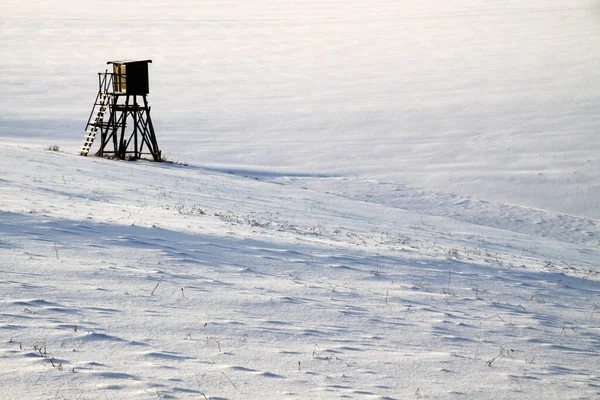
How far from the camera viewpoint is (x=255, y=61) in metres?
62.2

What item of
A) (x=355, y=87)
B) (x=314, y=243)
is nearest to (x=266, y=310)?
(x=314, y=243)

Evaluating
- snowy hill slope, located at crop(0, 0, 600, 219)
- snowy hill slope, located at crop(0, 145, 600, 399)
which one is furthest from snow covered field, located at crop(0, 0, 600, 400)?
snowy hill slope, located at crop(0, 0, 600, 219)

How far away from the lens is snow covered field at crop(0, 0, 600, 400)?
6.30 m

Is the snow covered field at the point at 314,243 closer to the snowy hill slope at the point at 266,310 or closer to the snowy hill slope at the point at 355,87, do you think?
the snowy hill slope at the point at 266,310

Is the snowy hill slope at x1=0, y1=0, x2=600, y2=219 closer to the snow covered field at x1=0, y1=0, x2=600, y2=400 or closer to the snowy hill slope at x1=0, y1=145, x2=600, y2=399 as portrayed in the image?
the snow covered field at x1=0, y1=0, x2=600, y2=400

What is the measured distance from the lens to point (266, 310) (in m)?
8.00

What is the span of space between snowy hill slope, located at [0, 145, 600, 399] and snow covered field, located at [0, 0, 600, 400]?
0.12 ft

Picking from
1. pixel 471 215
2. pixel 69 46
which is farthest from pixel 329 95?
pixel 69 46

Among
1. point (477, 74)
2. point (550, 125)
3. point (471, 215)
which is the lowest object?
point (471, 215)

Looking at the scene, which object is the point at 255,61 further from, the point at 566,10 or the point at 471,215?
the point at 471,215

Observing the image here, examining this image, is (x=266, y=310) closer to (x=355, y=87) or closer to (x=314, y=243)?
(x=314, y=243)

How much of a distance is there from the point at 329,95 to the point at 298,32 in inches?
1170

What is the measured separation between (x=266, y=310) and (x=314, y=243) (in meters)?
4.32

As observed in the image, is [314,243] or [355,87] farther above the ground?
[355,87]
